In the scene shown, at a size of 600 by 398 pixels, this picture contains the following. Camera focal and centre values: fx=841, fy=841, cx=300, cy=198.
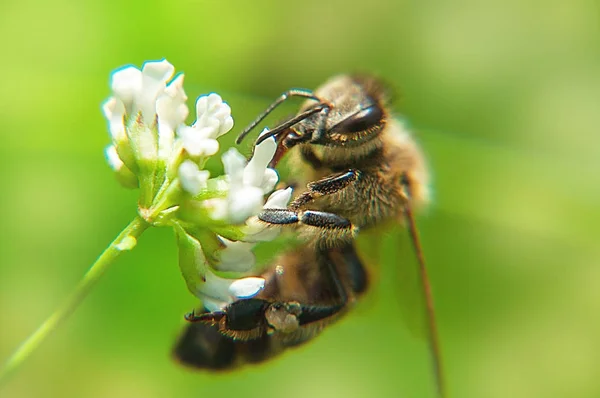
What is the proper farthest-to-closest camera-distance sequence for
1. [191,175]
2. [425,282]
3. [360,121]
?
[425,282] → [360,121] → [191,175]

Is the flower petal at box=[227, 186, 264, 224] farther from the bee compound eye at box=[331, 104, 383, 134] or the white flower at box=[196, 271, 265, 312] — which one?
the bee compound eye at box=[331, 104, 383, 134]

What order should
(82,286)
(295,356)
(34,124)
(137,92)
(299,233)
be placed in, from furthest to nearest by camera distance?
1. (295,356)
2. (34,124)
3. (299,233)
4. (137,92)
5. (82,286)

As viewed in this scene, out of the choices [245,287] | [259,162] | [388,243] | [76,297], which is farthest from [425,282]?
[388,243]

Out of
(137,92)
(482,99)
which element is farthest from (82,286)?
(482,99)

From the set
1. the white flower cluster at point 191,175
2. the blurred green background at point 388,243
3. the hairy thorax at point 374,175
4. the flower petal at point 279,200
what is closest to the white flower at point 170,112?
the white flower cluster at point 191,175

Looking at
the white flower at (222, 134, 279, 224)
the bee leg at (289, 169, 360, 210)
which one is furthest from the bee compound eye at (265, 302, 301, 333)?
the white flower at (222, 134, 279, 224)

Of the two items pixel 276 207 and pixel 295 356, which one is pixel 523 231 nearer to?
pixel 295 356

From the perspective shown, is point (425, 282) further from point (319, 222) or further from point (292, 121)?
point (292, 121)
